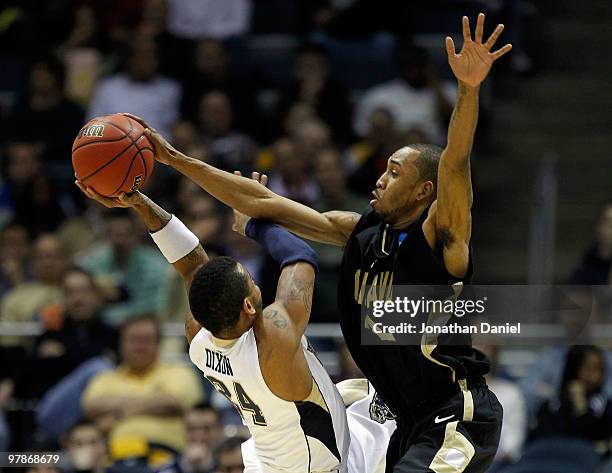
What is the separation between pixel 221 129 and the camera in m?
12.2

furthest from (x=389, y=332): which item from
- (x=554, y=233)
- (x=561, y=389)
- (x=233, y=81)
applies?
(x=233, y=81)

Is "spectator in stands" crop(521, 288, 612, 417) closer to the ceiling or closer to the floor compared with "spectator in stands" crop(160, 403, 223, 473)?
closer to the ceiling

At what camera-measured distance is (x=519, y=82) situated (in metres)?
12.9

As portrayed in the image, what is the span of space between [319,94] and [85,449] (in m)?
4.65

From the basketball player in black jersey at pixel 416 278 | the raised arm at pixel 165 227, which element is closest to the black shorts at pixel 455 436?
the basketball player in black jersey at pixel 416 278

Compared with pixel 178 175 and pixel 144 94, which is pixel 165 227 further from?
pixel 144 94

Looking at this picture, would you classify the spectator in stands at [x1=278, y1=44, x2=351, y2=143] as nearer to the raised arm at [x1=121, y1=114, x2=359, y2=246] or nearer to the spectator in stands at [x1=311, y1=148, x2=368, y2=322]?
the spectator in stands at [x1=311, y1=148, x2=368, y2=322]

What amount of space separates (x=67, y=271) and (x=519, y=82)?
4.97 m

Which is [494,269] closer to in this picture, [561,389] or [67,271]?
[561,389]

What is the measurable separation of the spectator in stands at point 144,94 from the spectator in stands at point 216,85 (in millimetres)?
143

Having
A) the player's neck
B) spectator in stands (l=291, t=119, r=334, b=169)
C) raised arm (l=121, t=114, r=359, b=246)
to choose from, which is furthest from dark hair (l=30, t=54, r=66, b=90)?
the player's neck

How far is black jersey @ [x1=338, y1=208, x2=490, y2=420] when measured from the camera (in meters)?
5.90

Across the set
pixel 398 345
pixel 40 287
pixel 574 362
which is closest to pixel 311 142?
pixel 40 287

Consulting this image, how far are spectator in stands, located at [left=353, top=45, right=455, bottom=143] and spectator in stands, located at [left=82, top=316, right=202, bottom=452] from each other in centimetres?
349
